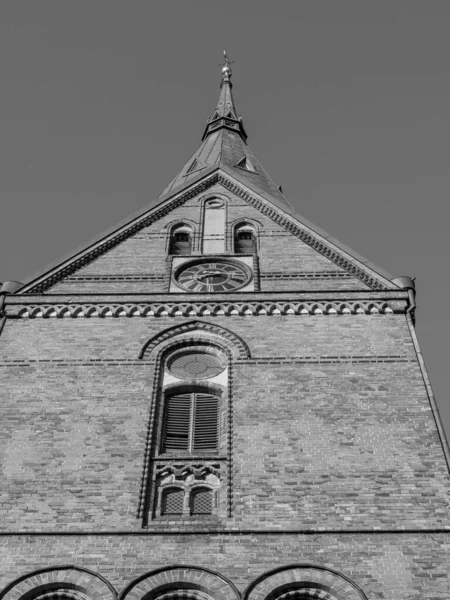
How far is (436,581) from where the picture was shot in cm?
1187

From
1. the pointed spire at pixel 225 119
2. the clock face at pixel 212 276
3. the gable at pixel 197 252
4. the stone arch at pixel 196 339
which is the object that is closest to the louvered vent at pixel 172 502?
the stone arch at pixel 196 339

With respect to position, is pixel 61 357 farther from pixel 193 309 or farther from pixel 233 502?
pixel 233 502

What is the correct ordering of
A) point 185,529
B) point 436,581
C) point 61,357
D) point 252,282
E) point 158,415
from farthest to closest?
1. point 252,282
2. point 61,357
3. point 158,415
4. point 185,529
5. point 436,581

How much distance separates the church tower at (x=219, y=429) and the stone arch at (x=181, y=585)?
22 millimetres

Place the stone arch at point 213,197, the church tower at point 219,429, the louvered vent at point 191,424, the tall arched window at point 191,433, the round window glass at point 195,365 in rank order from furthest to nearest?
the stone arch at point 213,197 → the round window glass at point 195,365 → the louvered vent at point 191,424 → the tall arched window at point 191,433 → the church tower at point 219,429

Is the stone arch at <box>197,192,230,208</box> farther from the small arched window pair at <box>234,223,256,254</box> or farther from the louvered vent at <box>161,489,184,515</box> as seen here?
the louvered vent at <box>161,489,184,515</box>

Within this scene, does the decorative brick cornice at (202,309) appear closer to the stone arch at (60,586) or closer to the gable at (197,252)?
the gable at (197,252)

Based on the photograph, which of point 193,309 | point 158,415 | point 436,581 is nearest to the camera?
point 436,581

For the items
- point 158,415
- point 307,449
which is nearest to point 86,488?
point 158,415

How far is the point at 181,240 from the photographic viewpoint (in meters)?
20.7

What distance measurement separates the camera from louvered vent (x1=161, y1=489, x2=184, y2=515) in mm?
13383

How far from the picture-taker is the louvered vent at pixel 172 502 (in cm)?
1338

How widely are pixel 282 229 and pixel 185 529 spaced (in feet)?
29.8

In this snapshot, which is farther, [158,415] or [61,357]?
[61,357]
